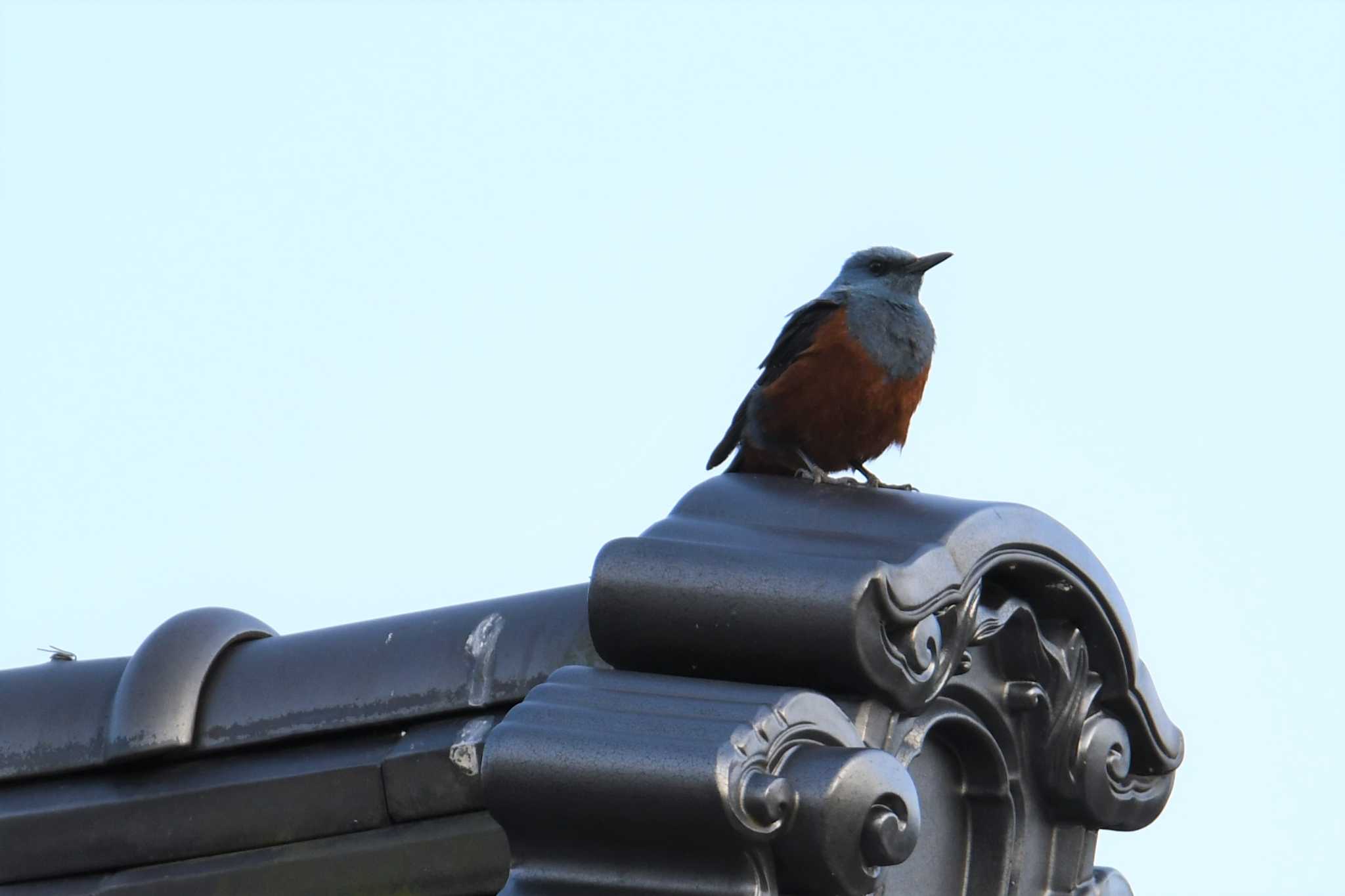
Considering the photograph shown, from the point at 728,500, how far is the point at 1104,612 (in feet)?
3.01

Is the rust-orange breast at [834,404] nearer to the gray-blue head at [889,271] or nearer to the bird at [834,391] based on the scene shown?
the bird at [834,391]

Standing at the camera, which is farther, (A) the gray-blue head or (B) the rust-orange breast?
(A) the gray-blue head

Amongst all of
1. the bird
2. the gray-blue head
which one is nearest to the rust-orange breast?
the bird

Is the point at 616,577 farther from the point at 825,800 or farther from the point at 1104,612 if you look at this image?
the point at 1104,612

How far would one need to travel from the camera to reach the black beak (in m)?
6.71

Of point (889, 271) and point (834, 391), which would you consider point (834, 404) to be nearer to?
point (834, 391)

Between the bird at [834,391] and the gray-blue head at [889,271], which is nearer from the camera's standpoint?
the bird at [834,391]

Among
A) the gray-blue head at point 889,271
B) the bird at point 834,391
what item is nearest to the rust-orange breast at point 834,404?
the bird at point 834,391

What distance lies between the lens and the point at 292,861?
16.5 feet

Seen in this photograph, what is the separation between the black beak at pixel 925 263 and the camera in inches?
264

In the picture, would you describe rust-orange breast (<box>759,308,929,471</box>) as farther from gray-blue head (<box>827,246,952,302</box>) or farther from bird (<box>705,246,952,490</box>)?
gray-blue head (<box>827,246,952,302</box>)

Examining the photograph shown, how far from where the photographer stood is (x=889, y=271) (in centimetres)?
668

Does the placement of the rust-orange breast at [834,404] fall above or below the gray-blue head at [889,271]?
below

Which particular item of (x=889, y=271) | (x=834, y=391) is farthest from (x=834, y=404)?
(x=889, y=271)
